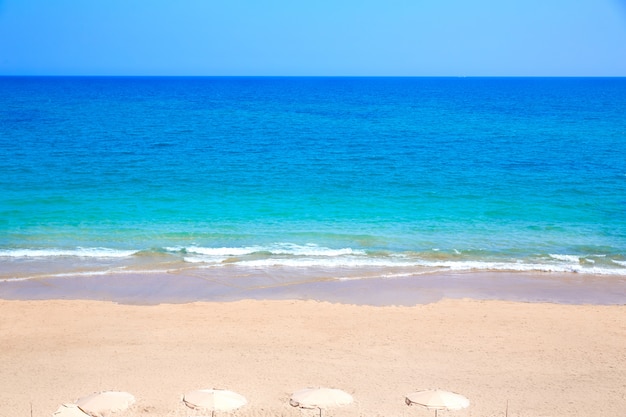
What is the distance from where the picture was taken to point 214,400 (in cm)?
1149

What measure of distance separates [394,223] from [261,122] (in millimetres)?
39395

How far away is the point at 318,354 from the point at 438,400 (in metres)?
3.66

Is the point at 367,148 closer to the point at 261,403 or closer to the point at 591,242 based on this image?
the point at 591,242

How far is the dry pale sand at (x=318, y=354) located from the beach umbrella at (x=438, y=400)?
185 mm

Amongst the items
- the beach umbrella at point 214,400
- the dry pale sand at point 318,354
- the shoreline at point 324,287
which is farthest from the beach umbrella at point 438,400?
the shoreline at point 324,287

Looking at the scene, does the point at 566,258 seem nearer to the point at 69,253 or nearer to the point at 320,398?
the point at 320,398

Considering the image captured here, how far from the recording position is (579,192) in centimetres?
3209

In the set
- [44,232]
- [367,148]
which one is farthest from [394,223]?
[367,148]

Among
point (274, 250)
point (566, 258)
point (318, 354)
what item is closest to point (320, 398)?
point (318, 354)

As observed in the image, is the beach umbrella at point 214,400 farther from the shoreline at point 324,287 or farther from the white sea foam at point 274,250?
the white sea foam at point 274,250

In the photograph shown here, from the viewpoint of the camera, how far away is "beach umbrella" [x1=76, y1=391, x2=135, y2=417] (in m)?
11.3

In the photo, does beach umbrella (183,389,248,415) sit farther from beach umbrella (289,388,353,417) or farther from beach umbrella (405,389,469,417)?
beach umbrella (405,389,469,417)

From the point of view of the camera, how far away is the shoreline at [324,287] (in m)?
18.7

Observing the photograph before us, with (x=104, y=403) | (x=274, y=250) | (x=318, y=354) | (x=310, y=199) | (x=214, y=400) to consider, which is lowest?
(x=318, y=354)
